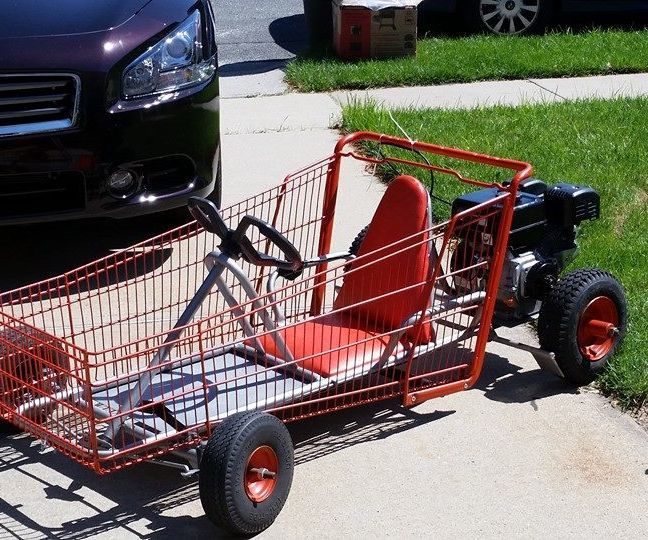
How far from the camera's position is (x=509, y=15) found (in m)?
10.2

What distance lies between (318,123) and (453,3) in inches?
114

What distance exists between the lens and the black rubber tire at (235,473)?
347cm

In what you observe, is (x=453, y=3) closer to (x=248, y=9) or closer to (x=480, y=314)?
(x=248, y=9)

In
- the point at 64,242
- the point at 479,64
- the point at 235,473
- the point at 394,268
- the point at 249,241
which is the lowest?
the point at 64,242

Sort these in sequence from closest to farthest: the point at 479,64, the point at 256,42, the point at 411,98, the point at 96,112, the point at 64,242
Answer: the point at 96,112 < the point at 64,242 < the point at 411,98 < the point at 479,64 < the point at 256,42

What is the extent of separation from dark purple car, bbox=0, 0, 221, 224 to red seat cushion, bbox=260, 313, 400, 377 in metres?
1.39

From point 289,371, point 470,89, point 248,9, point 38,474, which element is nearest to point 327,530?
point 289,371

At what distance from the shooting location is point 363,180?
6840 millimetres

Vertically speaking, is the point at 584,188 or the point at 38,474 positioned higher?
the point at 584,188

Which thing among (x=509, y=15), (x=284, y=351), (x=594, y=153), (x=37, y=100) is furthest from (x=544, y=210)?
(x=509, y=15)

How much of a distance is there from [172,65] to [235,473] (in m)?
2.58

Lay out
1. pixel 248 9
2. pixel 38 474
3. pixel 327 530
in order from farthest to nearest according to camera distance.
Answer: pixel 248 9 < pixel 38 474 < pixel 327 530

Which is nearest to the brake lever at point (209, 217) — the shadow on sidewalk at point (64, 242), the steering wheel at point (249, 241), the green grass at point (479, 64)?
the steering wheel at point (249, 241)

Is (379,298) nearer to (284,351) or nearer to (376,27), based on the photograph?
(284,351)
